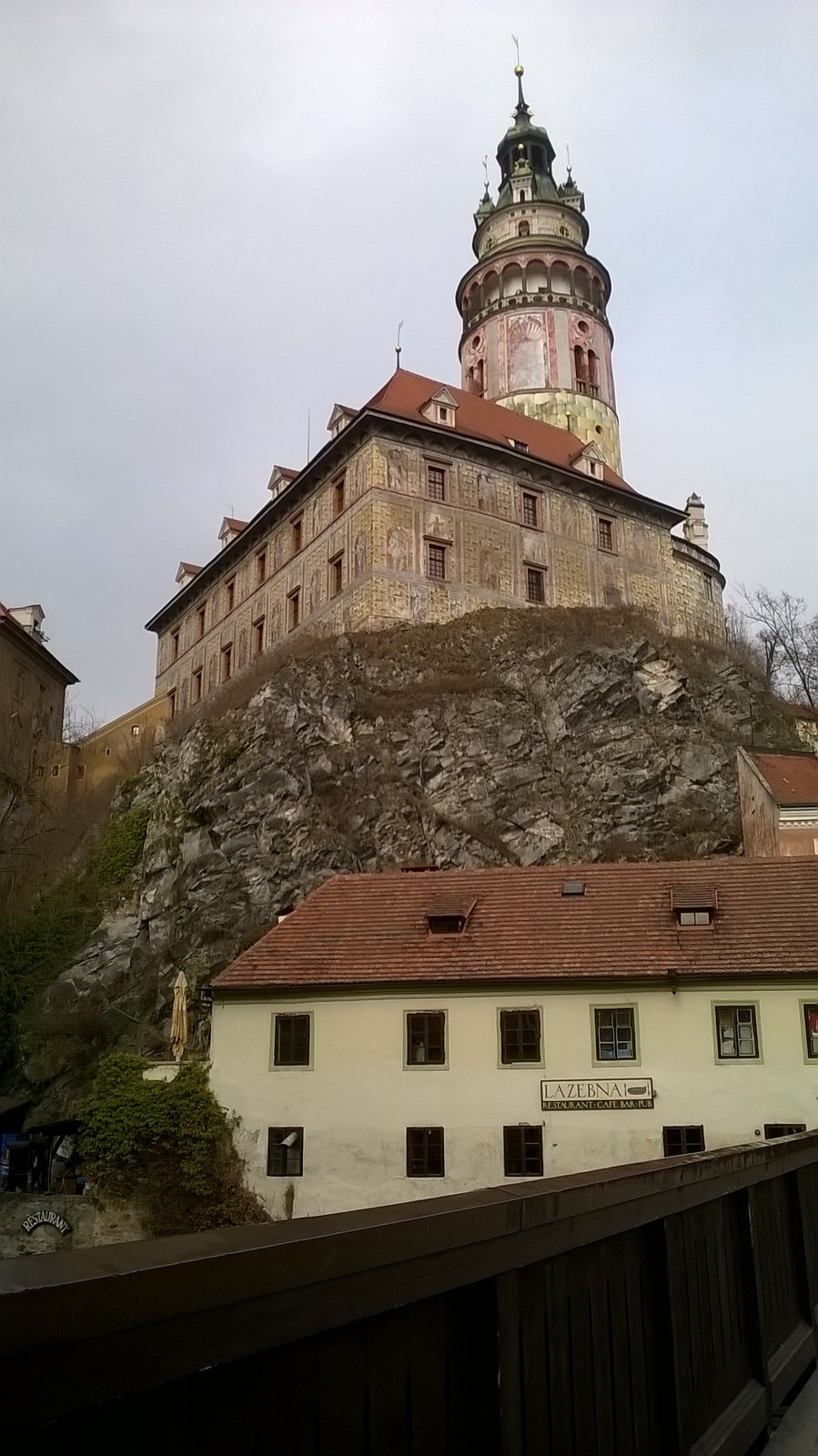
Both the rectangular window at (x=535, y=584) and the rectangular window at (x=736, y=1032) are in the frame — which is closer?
the rectangular window at (x=736, y=1032)

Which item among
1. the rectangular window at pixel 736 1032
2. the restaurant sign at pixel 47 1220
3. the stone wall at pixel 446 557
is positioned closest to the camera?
the rectangular window at pixel 736 1032

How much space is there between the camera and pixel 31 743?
5244 centimetres

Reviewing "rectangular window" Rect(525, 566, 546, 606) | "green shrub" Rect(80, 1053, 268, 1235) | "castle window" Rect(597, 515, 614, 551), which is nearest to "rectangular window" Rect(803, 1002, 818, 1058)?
"green shrub" Rect(80, 1053, 268, 1235)

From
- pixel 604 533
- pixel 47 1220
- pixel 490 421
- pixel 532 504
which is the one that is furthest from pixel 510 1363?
pixel 490 421

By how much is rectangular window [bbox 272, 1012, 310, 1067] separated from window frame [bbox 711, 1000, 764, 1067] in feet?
26.9

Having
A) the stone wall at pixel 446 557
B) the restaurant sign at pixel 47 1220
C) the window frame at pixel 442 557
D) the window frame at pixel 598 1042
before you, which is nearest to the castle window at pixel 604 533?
the stone wall at pixel 446 557

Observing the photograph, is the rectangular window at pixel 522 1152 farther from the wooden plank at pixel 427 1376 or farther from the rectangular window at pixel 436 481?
the rectangular window at pixel 436 481

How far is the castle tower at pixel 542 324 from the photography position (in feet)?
198

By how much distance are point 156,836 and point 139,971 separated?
625 centimetres

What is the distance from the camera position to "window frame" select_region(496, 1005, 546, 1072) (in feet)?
73.2

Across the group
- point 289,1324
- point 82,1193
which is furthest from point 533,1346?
point 82,1193

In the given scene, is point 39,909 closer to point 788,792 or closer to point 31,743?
point 31,743

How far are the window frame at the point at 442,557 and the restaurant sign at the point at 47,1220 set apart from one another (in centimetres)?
2823

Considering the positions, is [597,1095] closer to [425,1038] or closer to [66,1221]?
[425,1038]
